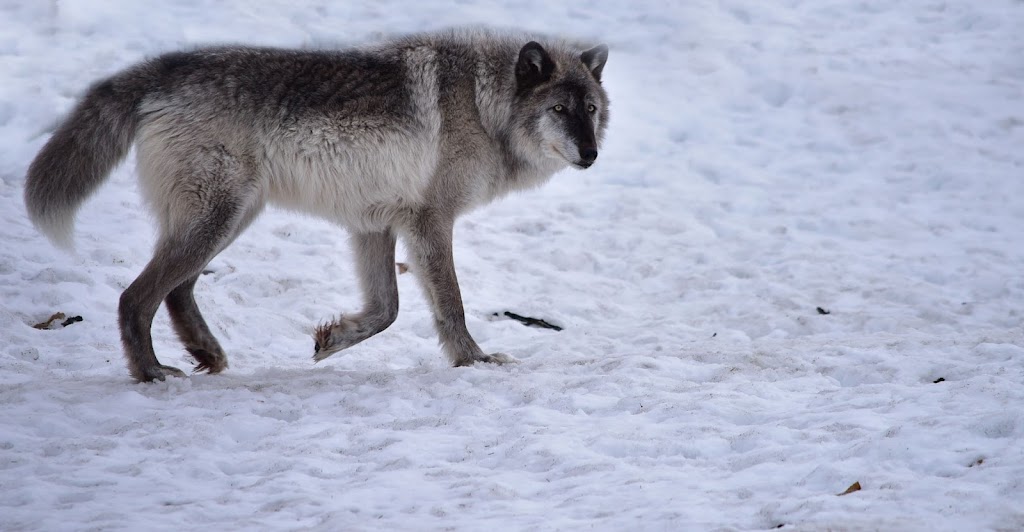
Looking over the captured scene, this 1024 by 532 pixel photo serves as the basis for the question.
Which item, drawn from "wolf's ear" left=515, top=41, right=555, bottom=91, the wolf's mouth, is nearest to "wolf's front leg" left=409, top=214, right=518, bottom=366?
the wolf's mouth

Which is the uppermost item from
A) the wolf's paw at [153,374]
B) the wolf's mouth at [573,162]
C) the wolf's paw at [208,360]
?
the wolf's mouth at [573,162]

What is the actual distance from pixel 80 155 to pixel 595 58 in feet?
10.8

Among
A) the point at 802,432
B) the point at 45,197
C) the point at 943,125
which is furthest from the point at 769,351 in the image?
the point at 943,125

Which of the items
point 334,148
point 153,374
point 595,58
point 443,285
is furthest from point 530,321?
point 153,374

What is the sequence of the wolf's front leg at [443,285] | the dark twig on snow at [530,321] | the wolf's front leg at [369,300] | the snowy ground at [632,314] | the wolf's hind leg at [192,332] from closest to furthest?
the snowy ground at [632,314] → the wolf's hind leg at [192,332] → the wolf's front leg at [443,285] → the wolf's front leg at [369,300] → the dark twig on snow at [530,321]

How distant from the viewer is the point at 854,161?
10.3m

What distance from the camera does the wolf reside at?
4.95 metres

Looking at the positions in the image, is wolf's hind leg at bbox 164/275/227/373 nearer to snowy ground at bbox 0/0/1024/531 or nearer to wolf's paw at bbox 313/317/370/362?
snowy ground at bbox 0/0/1024/531

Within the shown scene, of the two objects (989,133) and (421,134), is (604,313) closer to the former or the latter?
Answer: (421,134)

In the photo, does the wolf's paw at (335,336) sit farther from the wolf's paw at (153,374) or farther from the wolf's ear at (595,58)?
the wolf's ear at (595,58)

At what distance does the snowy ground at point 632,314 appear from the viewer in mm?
3365

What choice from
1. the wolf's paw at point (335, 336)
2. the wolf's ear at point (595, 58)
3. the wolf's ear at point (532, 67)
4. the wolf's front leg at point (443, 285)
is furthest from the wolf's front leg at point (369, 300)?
the wolf's ear at point (595, 58)

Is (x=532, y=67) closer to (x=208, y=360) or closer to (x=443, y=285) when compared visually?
(x=443, y=285)

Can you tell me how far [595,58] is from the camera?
6.25m
